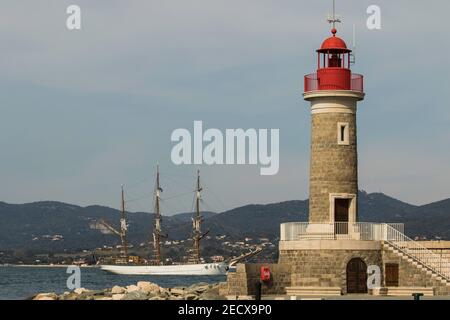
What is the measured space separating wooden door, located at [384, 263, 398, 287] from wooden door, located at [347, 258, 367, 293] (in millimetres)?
949

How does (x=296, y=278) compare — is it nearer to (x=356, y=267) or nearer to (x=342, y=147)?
(x=356, y=267)

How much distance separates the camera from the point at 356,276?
161 ft

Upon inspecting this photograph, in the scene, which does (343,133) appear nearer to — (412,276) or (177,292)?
(412,276)

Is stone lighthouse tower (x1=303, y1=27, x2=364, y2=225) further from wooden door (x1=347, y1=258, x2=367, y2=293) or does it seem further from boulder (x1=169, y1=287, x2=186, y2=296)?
boulder (x1=169, y1=287, x2=186, y2=296)

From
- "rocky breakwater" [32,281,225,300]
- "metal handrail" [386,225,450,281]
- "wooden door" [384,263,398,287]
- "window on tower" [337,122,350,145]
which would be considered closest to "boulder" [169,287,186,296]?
"rocky breakwater" [32,281,225,300]

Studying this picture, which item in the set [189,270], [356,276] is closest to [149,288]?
[356,276]

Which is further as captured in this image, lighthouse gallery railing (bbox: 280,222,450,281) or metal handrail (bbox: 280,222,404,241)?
metal handrail (bbox: 280,222,404,241)

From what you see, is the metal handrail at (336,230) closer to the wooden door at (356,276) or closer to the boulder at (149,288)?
the wooden door at (356,276)

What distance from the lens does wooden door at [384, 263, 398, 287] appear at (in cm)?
4922

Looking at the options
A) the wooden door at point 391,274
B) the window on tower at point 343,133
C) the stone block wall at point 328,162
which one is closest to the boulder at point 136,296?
the stone block wall at point 328,162

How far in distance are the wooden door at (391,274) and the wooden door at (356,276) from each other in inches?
37.4
